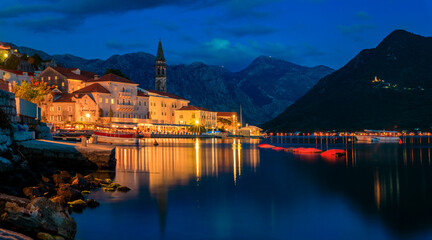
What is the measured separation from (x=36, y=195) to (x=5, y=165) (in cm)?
431

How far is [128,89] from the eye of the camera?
13388 centimetres

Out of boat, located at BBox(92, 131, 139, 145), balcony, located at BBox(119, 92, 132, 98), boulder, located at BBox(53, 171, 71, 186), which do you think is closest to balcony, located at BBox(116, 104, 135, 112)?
balcony, located at BBox(119, 92, 132, 98)

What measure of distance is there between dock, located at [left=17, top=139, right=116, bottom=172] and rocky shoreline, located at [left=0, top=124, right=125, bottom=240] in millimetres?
227

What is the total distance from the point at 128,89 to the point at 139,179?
10383 cm

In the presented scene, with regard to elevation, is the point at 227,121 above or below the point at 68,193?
above

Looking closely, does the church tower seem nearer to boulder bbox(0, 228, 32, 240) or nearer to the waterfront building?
the waterfront building

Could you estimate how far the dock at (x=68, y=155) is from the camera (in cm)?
3204

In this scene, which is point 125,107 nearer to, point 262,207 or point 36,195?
point 262,207

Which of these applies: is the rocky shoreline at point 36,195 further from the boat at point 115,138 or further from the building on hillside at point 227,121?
the building on hillside at point 227,121

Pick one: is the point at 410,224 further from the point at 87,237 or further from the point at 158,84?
the point at 158,84

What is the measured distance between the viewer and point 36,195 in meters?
19.8

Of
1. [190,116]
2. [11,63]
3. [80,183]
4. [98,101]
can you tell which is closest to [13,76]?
[11,63]

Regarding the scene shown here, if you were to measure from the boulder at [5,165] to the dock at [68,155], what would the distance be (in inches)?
287

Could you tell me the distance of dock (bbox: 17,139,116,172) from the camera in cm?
3204
